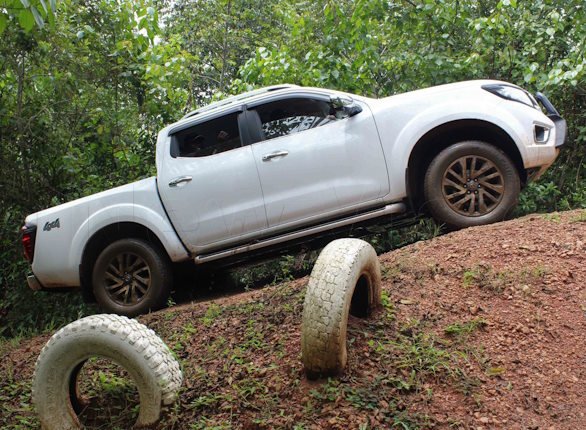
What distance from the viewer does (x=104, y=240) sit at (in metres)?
6.17

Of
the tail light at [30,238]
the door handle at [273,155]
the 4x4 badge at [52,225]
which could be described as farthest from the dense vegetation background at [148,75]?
the door handle at [273,155]

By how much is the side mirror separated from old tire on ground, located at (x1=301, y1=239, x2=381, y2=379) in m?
2.35

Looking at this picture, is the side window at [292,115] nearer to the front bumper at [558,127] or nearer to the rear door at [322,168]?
the rear door at [322,168]

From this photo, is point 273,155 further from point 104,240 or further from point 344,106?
point 104,240

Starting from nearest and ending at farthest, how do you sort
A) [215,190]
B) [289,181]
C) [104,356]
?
[104,356]
[289,181]
[215,190]

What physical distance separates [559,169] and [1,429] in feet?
24.3

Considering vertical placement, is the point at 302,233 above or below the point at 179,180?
below

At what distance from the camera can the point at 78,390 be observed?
3.76 m

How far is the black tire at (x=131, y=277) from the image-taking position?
5.94m

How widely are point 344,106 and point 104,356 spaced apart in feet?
11.1

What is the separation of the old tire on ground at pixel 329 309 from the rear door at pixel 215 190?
7.38 ft

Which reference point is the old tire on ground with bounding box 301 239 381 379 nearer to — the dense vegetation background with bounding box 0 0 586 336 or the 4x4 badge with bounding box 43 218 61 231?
the 4x4 badge with bounding box 43 218 61 231

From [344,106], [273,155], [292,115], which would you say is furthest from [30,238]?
[344,106]

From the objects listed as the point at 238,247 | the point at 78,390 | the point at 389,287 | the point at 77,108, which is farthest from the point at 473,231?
the point at 77,108
